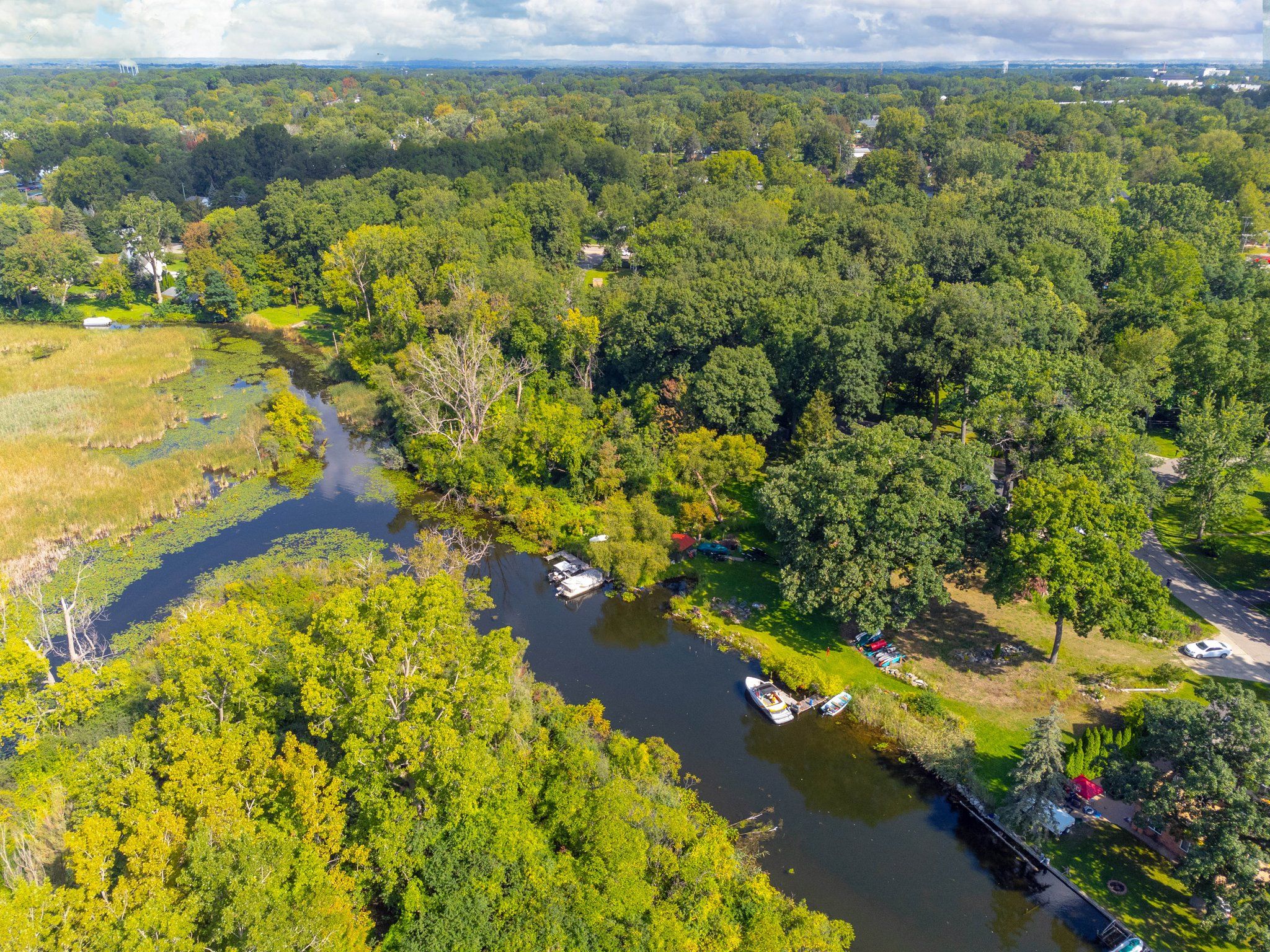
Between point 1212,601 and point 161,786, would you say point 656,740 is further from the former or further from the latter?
point 1212,601

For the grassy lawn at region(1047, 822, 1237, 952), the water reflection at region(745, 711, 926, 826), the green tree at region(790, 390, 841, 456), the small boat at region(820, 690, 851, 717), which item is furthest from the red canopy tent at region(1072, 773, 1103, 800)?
the green tree at region(790, 390, 841, 456)

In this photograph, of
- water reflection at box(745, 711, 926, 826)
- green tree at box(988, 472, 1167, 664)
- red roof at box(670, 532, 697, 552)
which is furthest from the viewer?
red roof at box(670, 532, 697, 552)

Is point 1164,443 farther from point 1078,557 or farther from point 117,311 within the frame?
point 117,311

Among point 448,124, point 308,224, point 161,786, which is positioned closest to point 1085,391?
point 161,786

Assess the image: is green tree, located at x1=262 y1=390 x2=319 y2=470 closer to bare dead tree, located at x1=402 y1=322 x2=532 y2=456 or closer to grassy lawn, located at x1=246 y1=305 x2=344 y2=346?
bare dead tree, located at x1=402 y1=322 x2=532 y2=456

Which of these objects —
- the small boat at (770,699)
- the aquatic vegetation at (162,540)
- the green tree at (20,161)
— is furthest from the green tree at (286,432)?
Answer: the green tree at (20,161)

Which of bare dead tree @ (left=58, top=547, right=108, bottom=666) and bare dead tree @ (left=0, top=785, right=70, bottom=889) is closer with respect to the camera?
bare dead tree @ (left=0, top=785, right=70, bottom=889)
